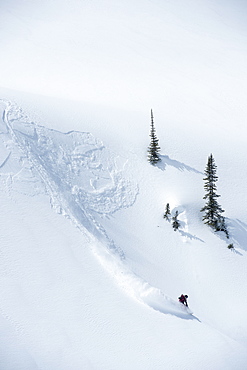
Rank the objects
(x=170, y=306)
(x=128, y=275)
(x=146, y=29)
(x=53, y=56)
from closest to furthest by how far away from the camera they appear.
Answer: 1. (x=170, y=306)
2. (x=128, y=275)
3. (x=53, y=56)
4. (x=146, y=29)

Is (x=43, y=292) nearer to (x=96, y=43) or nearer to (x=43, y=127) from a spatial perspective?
(x=43, y=127)

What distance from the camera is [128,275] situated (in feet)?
62.3

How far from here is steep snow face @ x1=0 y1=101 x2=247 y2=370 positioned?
48.1 feet

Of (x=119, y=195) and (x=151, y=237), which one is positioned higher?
(x=119, y=195)

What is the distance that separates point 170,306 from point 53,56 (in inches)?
2675

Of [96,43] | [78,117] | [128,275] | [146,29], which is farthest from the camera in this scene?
[146,29]

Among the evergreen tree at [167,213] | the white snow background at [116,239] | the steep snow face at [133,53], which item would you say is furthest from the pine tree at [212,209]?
the steep snow face at [133,53]

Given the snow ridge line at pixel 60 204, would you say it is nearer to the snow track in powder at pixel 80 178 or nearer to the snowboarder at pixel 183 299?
the snow track in powder at pixel 80 178

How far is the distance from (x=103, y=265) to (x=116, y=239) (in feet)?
11.4

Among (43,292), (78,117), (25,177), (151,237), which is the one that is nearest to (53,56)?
(78,117)

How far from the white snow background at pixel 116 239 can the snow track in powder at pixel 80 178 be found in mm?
105

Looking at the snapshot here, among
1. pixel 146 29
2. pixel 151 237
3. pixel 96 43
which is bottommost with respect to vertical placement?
pixel 151 237

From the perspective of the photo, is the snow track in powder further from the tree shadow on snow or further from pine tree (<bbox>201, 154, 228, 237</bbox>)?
pine tree (<bbox>201, 154, 228, 237</bbox>)

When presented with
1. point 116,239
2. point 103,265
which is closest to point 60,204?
point 116,239
